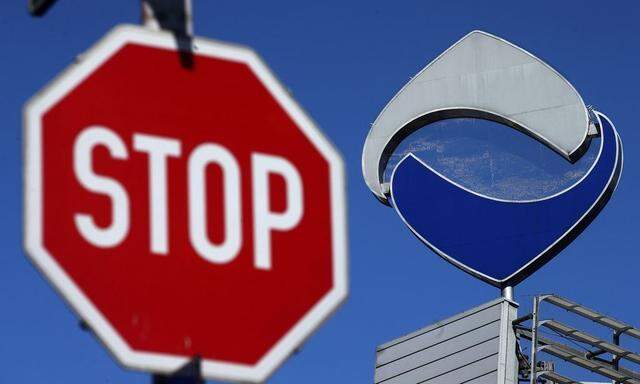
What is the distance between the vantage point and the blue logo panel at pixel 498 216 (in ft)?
81.9

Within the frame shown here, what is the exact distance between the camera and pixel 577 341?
82.8 feet

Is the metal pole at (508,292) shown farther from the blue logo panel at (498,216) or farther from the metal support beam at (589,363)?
the metal support beam at (589,363)

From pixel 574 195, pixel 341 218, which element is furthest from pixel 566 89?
pixel 341 218

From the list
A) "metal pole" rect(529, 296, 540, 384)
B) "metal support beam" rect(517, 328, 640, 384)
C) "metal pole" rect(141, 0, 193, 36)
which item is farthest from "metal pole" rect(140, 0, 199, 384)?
"metal support beam" rect(517, 328, 640, 384)

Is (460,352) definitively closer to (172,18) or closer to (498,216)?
(498,216)

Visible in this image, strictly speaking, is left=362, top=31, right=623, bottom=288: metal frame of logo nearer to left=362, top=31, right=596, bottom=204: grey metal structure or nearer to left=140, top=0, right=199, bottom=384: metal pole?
left=362, top=31, right=596, bottom=204: grey metal structure

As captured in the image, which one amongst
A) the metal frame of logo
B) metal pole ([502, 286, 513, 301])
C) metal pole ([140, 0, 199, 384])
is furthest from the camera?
metal pole ([502, 286, 513, 301])

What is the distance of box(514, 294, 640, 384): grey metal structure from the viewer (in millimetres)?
24688

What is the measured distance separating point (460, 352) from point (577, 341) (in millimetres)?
2259

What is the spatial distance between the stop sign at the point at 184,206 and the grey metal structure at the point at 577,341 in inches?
834

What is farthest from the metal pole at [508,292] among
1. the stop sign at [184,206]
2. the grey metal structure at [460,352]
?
the stop sign at [184,206]

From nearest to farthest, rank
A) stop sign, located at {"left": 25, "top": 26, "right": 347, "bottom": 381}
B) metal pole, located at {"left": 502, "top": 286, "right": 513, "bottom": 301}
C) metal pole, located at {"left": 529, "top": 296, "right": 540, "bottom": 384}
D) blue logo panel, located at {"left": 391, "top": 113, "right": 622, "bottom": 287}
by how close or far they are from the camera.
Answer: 1. stop sign, located at {"left": 25, "top": 26, "right": 347, "bottom": 381}
2. metal pole, located at {"left": 529, "top": 296, "right": 540, "bottom": 384}
3. blue logo panel, located at {"left": 391, "top": 113, "right": 622, "bottom": 287}
4. metal pole, located at {"left": 502, "top": 286, "right": 513, "bottom": 301}

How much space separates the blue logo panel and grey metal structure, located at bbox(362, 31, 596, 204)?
0.74 metres

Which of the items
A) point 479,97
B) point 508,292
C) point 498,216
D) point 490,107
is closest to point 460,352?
point 508,292
